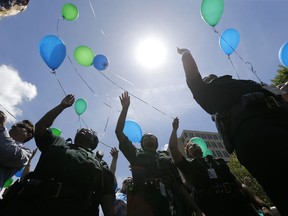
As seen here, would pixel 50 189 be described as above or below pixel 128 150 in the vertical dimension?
below

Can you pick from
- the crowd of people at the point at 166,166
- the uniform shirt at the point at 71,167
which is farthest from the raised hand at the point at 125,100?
the uniform shirt at the point at 71,167

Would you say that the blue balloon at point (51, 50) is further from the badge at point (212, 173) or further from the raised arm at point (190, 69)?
the badge at point (212, 173)

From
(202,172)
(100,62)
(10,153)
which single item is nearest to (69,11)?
(100,62)

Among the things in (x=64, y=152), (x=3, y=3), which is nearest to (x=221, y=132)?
(x=64, y=152)

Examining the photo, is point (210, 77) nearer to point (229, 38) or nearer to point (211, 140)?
point (229, 38)

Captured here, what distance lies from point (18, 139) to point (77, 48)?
3.46 meters

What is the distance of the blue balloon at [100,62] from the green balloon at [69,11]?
136 cm

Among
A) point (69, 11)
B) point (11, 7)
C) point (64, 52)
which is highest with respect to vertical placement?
point (69, 11)

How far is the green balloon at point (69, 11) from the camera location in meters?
6.16

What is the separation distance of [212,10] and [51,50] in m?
3.70

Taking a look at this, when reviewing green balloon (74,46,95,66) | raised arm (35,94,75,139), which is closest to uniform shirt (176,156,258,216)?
raised arm (35,94,75,139)

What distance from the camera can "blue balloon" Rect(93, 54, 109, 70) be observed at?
6.11 metres

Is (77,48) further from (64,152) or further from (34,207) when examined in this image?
Result: (34,207)

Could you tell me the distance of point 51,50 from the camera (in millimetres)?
4828
